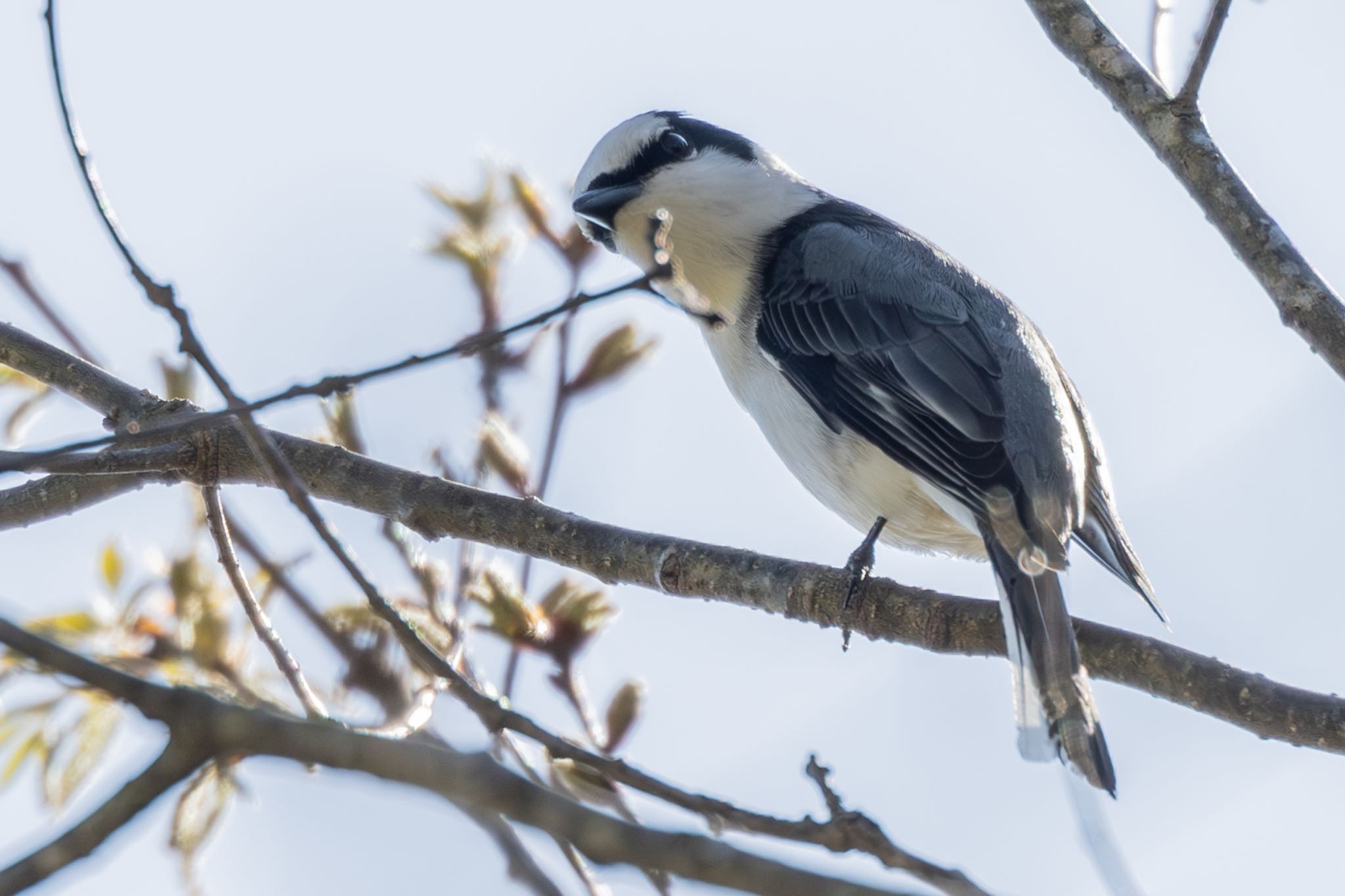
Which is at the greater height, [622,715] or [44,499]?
[44,499]

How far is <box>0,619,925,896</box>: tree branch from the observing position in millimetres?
1224

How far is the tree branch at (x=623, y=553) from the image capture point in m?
3.45

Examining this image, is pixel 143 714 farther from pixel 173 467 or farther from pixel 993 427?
pixel 993 427

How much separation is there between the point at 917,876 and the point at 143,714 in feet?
2.49

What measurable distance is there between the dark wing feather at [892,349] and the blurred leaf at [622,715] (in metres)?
1.23

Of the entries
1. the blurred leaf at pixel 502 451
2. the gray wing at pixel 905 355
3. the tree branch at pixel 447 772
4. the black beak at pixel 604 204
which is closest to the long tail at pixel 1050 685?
the gray wing at pixel 905 355

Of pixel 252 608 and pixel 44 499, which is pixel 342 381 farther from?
pixel 44 499

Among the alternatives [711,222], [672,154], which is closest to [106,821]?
[711,222]

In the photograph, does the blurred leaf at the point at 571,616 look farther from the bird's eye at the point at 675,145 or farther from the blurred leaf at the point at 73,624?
the bird's eye at the point at 675,145

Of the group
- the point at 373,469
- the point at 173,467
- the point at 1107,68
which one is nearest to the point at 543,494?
the point at 373,469

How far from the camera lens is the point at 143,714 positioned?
128 centimetres

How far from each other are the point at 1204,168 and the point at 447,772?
2.89 meters

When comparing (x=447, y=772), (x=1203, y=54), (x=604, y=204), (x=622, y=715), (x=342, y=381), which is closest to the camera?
(x=447, y=772)

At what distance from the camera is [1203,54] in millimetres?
3424
